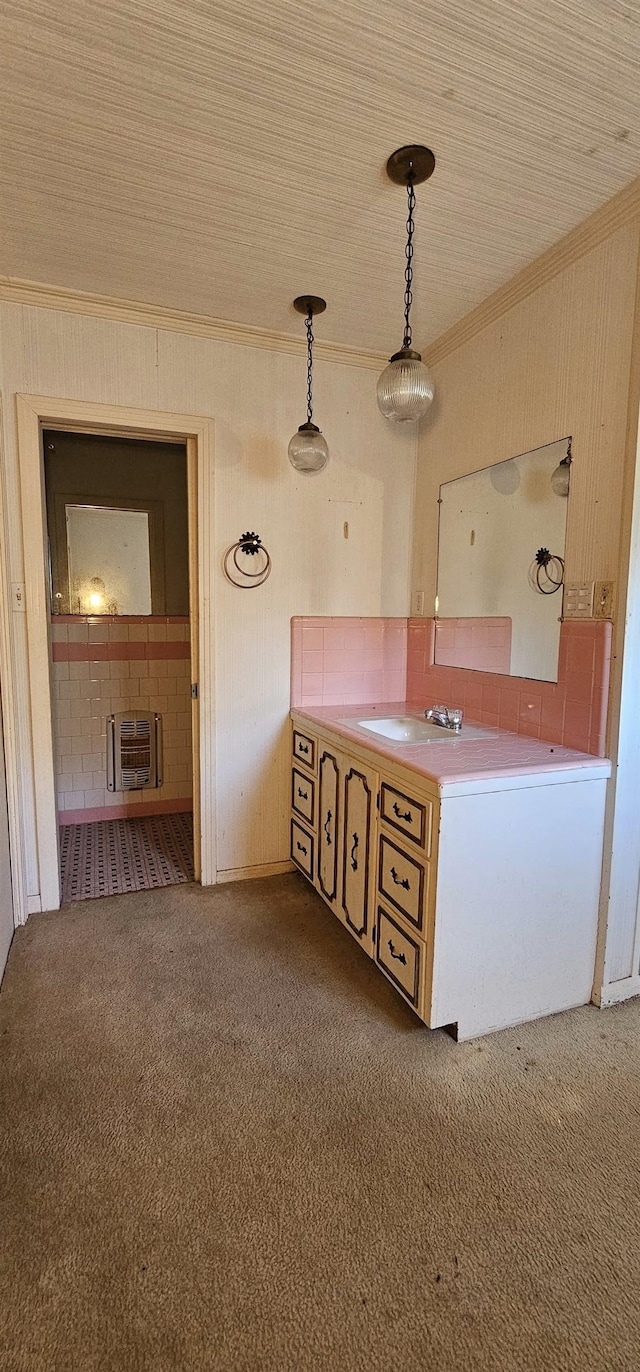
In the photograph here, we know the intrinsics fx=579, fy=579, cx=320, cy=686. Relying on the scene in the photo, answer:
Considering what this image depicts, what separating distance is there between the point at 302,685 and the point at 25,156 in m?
2.02

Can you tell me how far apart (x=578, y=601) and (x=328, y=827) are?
50.1 inches

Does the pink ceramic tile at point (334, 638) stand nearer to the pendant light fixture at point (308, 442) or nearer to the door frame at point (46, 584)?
the door frame at point (46, 584)

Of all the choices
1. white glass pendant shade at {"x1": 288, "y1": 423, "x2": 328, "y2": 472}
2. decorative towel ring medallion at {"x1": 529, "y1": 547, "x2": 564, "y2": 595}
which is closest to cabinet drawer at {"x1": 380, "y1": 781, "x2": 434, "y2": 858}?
decorative towel ring medallion at {"x1": 529, "y1": 547, "x2": 564, "y2": 595}

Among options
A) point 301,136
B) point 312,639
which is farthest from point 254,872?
point 301,136

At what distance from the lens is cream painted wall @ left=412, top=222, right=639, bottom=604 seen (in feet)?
5.84

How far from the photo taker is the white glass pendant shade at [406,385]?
5.66ft

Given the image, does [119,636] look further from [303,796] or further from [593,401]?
[593,401]

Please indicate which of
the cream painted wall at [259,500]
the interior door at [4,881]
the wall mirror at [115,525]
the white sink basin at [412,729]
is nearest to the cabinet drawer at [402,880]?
the white sink basin at [412,729]

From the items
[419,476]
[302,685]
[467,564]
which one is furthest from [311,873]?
[419,476]

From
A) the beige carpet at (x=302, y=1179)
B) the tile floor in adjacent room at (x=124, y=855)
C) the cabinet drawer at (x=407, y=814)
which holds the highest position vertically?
the cabinet drawer at (x=407, y=814)

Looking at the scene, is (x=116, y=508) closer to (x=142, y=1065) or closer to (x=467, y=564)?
(x=467, y=564)

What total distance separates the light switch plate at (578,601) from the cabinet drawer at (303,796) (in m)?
1.22

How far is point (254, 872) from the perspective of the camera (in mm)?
2832

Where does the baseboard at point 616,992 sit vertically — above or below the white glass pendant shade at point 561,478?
below
